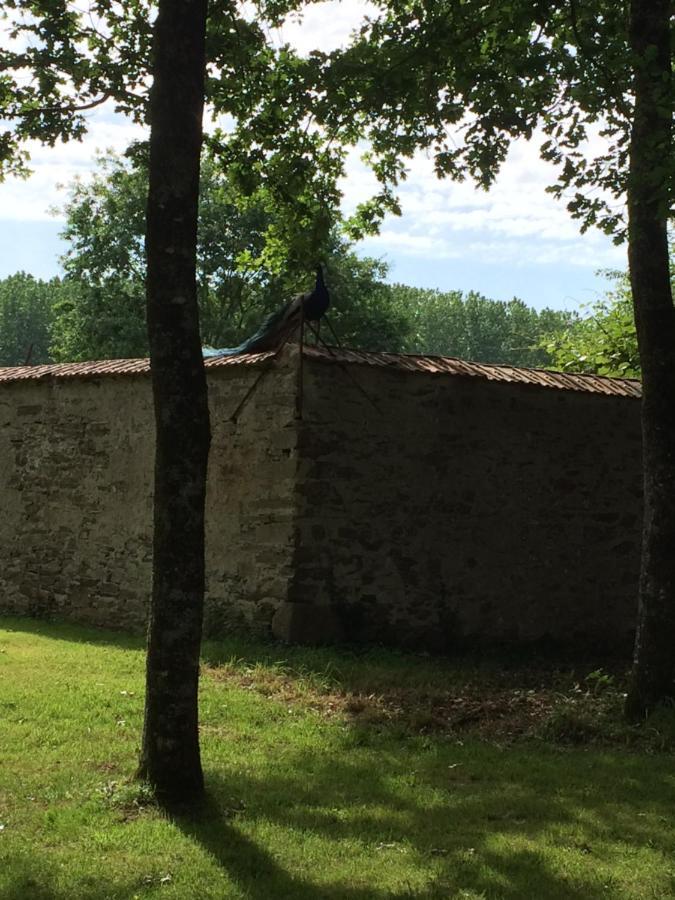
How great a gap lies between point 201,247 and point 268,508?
20.8 m

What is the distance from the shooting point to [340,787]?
587cm

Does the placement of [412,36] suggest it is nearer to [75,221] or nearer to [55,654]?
[55,654]

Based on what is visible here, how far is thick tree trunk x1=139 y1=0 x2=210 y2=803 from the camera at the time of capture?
5.16m

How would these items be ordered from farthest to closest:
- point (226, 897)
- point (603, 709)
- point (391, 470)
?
point (391, 470) < point (603, 709) < point (226, 897)

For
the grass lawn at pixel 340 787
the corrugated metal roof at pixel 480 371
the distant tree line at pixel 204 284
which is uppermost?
the distant tree line at pixel 204 284

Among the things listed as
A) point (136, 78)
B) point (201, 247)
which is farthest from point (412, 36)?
point (201, 247)

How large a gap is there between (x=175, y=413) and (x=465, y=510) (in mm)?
6044

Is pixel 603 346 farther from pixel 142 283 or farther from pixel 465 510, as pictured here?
pixel 142 283

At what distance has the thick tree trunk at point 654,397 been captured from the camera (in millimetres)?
7324

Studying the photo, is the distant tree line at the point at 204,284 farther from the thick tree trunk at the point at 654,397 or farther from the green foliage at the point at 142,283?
the thick tree trunk at the point at 654,397

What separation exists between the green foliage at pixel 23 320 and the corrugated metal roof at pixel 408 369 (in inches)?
1602

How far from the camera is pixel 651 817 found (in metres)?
5.37

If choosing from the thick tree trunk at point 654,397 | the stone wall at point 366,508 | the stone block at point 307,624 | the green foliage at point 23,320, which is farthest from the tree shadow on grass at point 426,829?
the green foliage at point 23,320

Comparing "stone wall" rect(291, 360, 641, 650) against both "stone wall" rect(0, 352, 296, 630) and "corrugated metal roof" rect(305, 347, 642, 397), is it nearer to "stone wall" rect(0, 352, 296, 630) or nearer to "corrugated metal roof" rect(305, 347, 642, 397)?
"corrugated metal roof" rect(305, 347, 642, 397)
